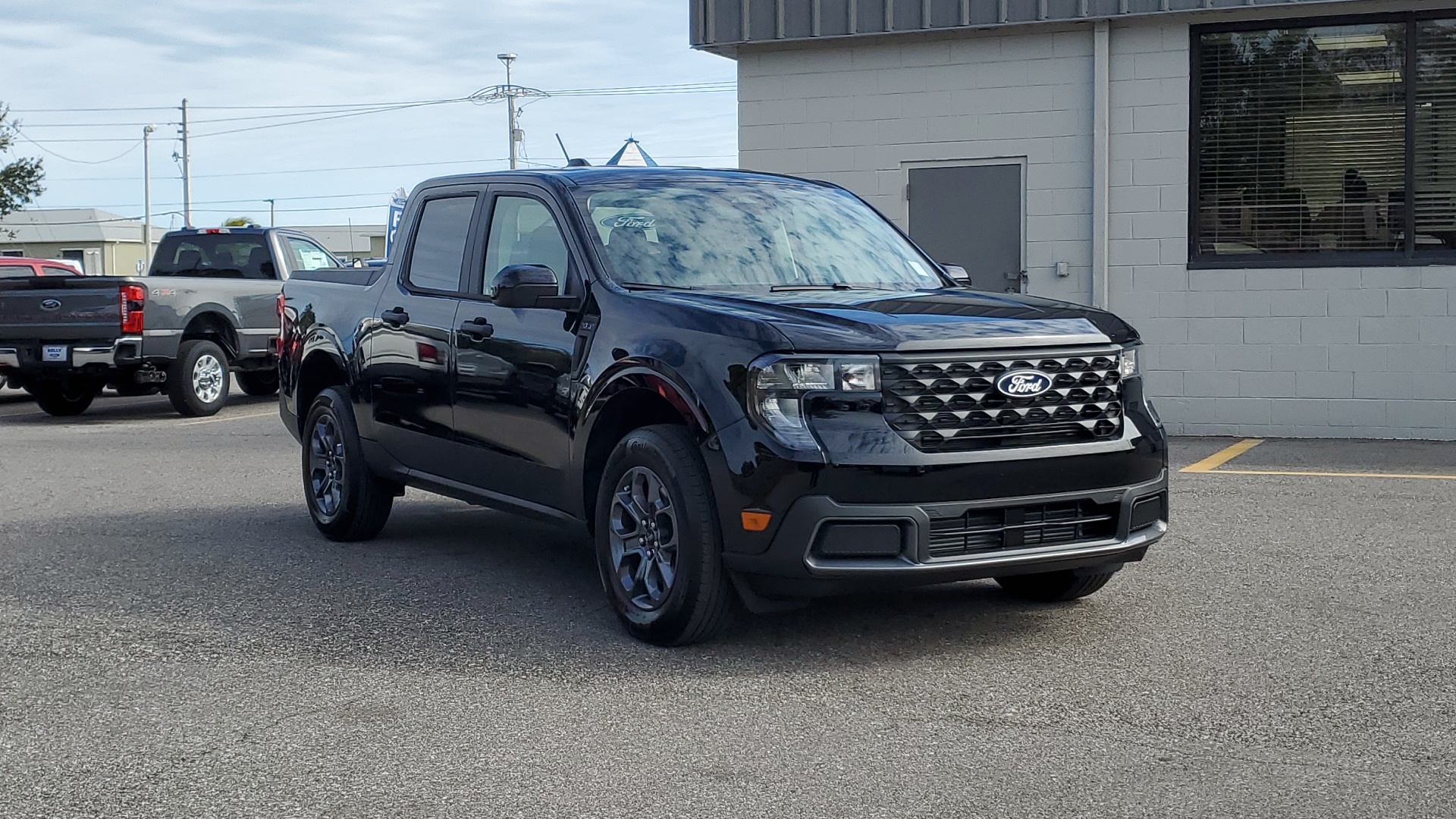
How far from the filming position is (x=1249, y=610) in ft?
20.8

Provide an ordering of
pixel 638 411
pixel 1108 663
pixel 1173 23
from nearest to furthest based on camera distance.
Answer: pixel 1108 663
pixel 638 411
pixel 1173 23

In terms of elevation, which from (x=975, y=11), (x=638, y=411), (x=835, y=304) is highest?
(x=975, y=11)

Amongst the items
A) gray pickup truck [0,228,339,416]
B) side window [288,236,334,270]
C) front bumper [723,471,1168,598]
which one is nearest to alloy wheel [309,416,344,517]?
front bumper [723,471,1168,598]

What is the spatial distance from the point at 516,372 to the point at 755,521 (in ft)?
5.56

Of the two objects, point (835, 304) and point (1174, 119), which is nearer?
point (835, 304)

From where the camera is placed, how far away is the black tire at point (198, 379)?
16766 mm

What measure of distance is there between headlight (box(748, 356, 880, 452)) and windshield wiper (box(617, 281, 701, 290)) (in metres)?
0.99

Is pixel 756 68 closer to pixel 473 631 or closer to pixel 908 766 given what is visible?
pixel 473 631

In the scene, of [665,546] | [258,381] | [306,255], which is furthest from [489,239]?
[258,381]

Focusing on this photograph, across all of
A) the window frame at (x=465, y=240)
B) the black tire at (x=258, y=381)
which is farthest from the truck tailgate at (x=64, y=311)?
the window frame at (x=465, y=240)

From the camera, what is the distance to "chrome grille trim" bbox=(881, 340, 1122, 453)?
5.36 m

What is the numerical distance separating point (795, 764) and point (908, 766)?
0.31m

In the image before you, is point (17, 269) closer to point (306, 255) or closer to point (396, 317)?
point (306, 255)

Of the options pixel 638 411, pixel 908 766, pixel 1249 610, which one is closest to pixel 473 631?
pixel 638 411
